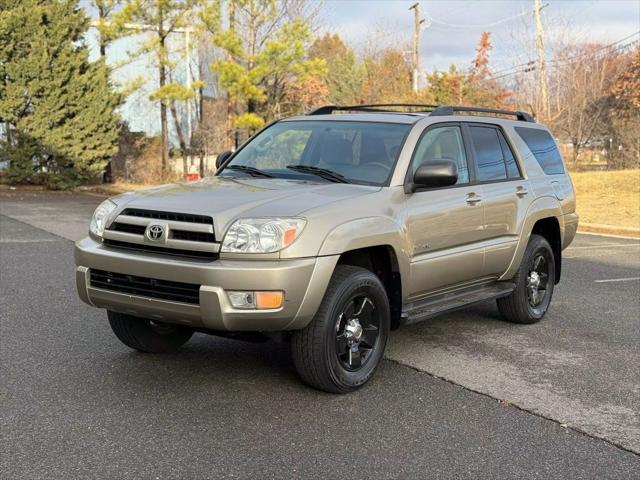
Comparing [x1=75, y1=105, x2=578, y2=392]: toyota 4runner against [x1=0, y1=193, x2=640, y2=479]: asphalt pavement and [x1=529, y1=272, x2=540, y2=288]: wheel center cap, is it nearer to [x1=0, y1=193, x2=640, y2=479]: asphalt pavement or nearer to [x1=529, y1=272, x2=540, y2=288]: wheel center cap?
[x1=529, y1=272, x2=540, y2=288]: wheel center cap

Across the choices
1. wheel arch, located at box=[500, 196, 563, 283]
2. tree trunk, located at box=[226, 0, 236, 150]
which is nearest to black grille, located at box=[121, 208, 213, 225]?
wheel arch, located at box=[500, 196, 563, 283]

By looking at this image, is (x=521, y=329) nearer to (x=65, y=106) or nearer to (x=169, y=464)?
(x=169, y=464)

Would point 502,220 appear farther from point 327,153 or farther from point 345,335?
point 345,335

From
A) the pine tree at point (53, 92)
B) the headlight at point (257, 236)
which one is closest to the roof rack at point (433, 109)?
the headlight at point (257, 236)

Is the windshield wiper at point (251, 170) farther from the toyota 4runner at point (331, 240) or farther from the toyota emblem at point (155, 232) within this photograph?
the toyota emblem at point (155, 232)

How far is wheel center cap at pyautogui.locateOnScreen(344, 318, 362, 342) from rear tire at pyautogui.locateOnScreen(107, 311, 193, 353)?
48.7 inches

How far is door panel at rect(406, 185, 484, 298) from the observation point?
5305 millimetres

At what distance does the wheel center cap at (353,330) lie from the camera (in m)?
4.82

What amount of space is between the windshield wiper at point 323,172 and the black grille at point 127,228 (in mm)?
1378

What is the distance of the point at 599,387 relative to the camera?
16.4 ft

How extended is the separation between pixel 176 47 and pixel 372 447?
2782 centimetres

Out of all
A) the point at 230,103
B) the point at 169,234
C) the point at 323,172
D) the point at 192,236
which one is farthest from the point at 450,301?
the point at 230,103

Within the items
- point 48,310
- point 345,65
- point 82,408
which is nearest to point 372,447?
point 82,408

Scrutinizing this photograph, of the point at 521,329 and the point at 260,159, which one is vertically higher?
the point at 260,159
